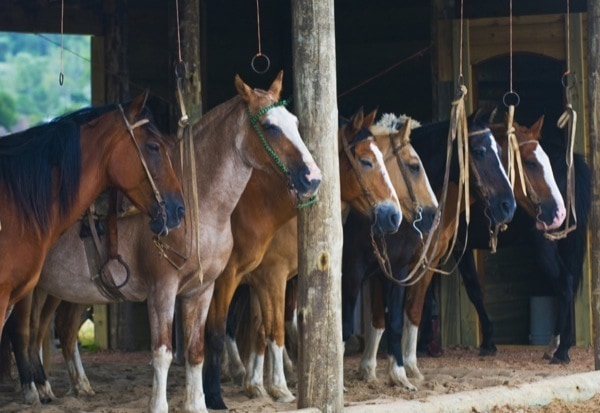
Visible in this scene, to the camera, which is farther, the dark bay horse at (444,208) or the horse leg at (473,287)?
the horse leg at (473,287)

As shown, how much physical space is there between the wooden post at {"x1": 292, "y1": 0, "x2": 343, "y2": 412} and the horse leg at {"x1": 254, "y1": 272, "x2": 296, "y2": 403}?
1.63 metres

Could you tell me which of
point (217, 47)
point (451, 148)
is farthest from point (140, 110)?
point (217, 47)

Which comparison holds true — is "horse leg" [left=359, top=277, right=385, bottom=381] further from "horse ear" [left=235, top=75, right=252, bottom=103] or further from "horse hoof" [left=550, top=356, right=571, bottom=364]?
"horse ear" [left=235, top=75, right=252, bottom=103]

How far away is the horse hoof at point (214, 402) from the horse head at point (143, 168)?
4.99 feet

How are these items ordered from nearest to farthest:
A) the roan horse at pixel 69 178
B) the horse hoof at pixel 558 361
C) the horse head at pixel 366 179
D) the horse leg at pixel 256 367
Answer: the roan horse at pixel 69 178, the horse head at pixel 366 179, the horse leg at pixel 256 367, the horse hoof at pixel 558 361

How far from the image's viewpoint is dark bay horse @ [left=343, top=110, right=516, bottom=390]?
9359mm

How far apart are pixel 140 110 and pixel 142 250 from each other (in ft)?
2.95

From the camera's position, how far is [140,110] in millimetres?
7219

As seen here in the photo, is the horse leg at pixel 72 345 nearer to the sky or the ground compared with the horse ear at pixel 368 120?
nearer to the ground

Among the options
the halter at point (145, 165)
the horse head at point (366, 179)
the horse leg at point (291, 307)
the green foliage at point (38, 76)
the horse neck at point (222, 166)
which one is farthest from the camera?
the green foliage at point (38, 76)

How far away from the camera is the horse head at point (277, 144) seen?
22.2ft

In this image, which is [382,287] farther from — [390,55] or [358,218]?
[390,55]

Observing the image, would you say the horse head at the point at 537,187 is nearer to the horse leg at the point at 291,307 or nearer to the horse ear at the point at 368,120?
the horse ear at the point at 368,120

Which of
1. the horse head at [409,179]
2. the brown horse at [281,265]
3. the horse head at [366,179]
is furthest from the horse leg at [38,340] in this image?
the horse head at [409,179]
